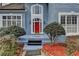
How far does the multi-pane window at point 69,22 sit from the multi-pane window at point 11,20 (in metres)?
0.39

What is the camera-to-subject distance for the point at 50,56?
26.1ft

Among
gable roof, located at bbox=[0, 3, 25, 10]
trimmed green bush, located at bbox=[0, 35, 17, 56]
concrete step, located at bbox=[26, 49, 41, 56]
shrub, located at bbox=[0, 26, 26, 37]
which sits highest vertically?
gable roof, located at bbox=[0, 3, 25, 10]

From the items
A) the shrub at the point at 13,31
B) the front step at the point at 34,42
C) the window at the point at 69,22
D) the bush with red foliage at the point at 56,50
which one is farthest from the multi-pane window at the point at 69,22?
the shrub at the point at 13,31

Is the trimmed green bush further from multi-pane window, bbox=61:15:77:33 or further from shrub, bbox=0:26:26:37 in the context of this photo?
multi-pane window, bbox=61:15:77:33

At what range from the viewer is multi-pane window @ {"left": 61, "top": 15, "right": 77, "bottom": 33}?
26.1 ft

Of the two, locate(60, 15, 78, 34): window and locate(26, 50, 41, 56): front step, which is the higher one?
locate(60, 15, 78, 34): window

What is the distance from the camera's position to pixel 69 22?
26.2 feet

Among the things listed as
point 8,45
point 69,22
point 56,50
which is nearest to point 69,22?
point 69,22

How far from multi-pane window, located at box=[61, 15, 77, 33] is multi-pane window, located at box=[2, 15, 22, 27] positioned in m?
0.39

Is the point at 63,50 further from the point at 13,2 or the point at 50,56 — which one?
the point at 13,2

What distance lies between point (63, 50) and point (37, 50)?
235 millimetres

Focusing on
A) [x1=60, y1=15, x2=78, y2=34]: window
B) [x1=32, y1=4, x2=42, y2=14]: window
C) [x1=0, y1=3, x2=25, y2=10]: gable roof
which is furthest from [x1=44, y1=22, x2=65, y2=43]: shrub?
[x1=0, y1=3, x2=25, y2=10]: gable roof

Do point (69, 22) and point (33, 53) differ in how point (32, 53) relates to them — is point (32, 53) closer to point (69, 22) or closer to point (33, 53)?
point (33, 53)

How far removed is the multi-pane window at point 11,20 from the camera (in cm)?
796
